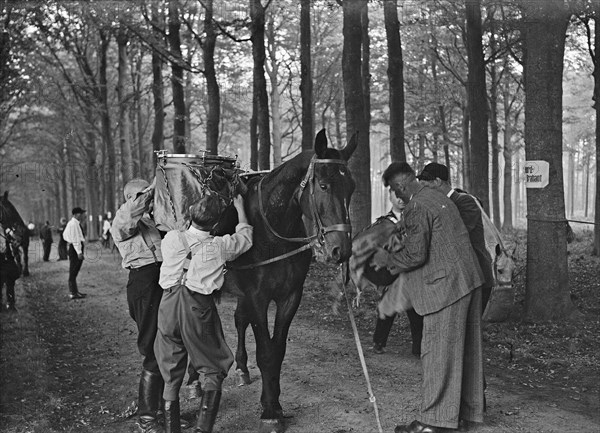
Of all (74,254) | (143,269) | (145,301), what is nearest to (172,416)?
(145,301)

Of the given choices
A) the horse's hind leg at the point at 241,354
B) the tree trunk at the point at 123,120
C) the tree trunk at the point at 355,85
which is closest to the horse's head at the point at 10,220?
the tree trunk at the point at 355,85

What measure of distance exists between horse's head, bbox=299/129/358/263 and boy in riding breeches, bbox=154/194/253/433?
76 centimetres

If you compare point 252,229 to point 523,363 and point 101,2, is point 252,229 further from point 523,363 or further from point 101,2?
point 101,2

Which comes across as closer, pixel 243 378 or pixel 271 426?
pixel 271 426

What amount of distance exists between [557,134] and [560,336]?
2948mm

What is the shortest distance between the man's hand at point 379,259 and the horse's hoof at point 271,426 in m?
1.72

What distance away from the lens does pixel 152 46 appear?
19.0 metres

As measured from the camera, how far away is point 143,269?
246 inches

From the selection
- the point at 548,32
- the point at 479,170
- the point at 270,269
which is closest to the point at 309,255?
the point at 270,269

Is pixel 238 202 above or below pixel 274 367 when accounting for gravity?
above

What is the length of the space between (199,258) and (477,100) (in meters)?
12.2

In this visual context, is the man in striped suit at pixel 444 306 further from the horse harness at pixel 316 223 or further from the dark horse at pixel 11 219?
the dark horse at pixel 11 219

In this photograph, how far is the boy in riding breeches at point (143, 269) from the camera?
609cm

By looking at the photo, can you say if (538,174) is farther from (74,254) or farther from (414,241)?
(74,254)
